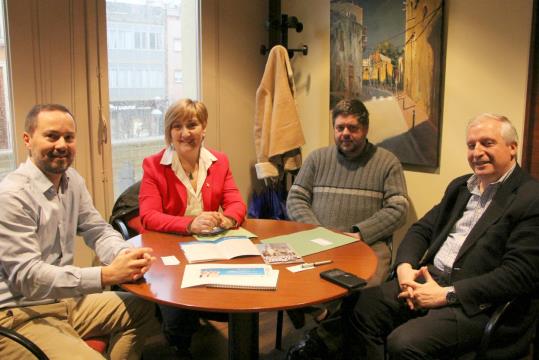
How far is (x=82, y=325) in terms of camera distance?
6.14 feet

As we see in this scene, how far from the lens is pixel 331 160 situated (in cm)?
286

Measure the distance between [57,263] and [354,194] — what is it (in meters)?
1.52

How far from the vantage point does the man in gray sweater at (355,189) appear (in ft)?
8.65

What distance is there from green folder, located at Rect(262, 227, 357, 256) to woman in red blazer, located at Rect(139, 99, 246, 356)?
0.95 feet

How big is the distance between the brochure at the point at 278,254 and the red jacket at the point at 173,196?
1.23ft

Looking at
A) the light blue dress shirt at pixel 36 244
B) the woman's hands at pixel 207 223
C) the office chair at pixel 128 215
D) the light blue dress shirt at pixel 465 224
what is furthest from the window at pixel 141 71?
the light blue dress shirt at pixel 465 224

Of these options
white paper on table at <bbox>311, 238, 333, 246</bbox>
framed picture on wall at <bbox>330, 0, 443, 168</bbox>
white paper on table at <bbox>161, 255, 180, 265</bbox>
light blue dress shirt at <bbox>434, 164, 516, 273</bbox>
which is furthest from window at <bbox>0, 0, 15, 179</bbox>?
light blue dress shirt at <bbox>434, 164, 516, 273</bbox>

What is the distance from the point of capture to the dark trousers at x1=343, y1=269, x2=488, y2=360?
1792mm

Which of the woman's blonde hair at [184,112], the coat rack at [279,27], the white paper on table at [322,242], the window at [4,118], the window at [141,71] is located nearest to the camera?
the white paper on table at [322,242]

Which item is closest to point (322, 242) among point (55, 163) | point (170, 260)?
point (170, 260)

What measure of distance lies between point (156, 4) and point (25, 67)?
942 millimetres

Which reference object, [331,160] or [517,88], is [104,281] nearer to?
[331,160]

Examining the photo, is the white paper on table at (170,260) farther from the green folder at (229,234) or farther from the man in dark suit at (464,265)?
the man in dark suit at (464,265)

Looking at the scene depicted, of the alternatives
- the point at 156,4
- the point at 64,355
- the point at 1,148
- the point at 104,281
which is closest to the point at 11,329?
the point at 64,355
